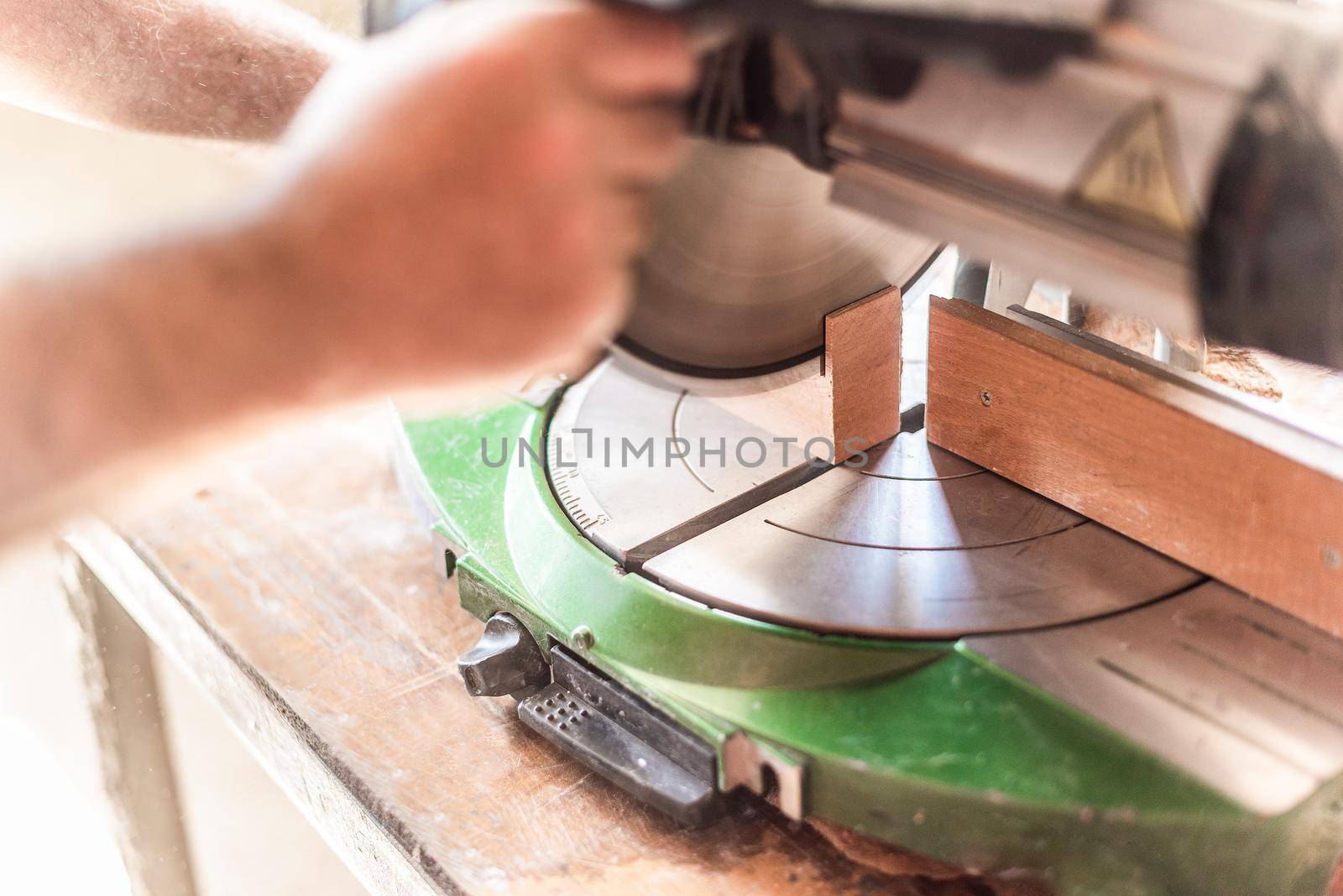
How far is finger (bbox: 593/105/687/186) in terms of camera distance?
62cm

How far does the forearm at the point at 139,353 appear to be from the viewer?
576 millimetres

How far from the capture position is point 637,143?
638 millimetres

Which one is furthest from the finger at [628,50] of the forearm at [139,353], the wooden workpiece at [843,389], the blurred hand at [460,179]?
the wooden workpiece at [843,389]

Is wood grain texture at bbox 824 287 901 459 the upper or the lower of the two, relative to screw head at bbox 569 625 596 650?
upper

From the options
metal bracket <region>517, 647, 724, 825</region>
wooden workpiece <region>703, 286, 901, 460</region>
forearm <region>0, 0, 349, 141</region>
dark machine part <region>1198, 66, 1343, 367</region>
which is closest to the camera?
dark machine part <region>1198, 66, 1343, 367</region>

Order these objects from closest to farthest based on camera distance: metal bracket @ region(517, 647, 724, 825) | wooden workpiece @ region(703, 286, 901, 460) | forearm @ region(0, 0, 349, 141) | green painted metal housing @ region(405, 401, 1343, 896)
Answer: green painted metal housing @ region(405, 401, 1343, 896) < metal bracket @ region(517, 647, 724, 825) < wooden workpiece @ region(703, 286, 901, 460) < forearm @ region(0, 0, 349, 141)

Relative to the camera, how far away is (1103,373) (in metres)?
0.87

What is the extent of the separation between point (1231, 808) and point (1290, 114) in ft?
1.24

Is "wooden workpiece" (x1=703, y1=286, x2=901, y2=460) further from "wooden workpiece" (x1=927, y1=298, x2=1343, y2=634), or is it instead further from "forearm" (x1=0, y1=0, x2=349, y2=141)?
"forearm" (x1=0, y1=0, x2=349, y2=141)

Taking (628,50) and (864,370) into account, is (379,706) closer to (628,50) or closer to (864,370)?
Result: (864,370)

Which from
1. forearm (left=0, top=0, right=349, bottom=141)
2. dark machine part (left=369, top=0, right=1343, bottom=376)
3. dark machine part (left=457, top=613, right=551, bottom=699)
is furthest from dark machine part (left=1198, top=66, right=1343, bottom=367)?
forearm (left=0, top=0, right=349, bottom=141)

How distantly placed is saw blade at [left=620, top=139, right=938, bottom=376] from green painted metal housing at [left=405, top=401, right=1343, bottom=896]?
190 millimetres

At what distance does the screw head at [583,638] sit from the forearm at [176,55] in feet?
2.18

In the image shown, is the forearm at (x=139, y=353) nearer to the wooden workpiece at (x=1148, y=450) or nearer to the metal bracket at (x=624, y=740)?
the metal bracket at (x=624, y=740)
